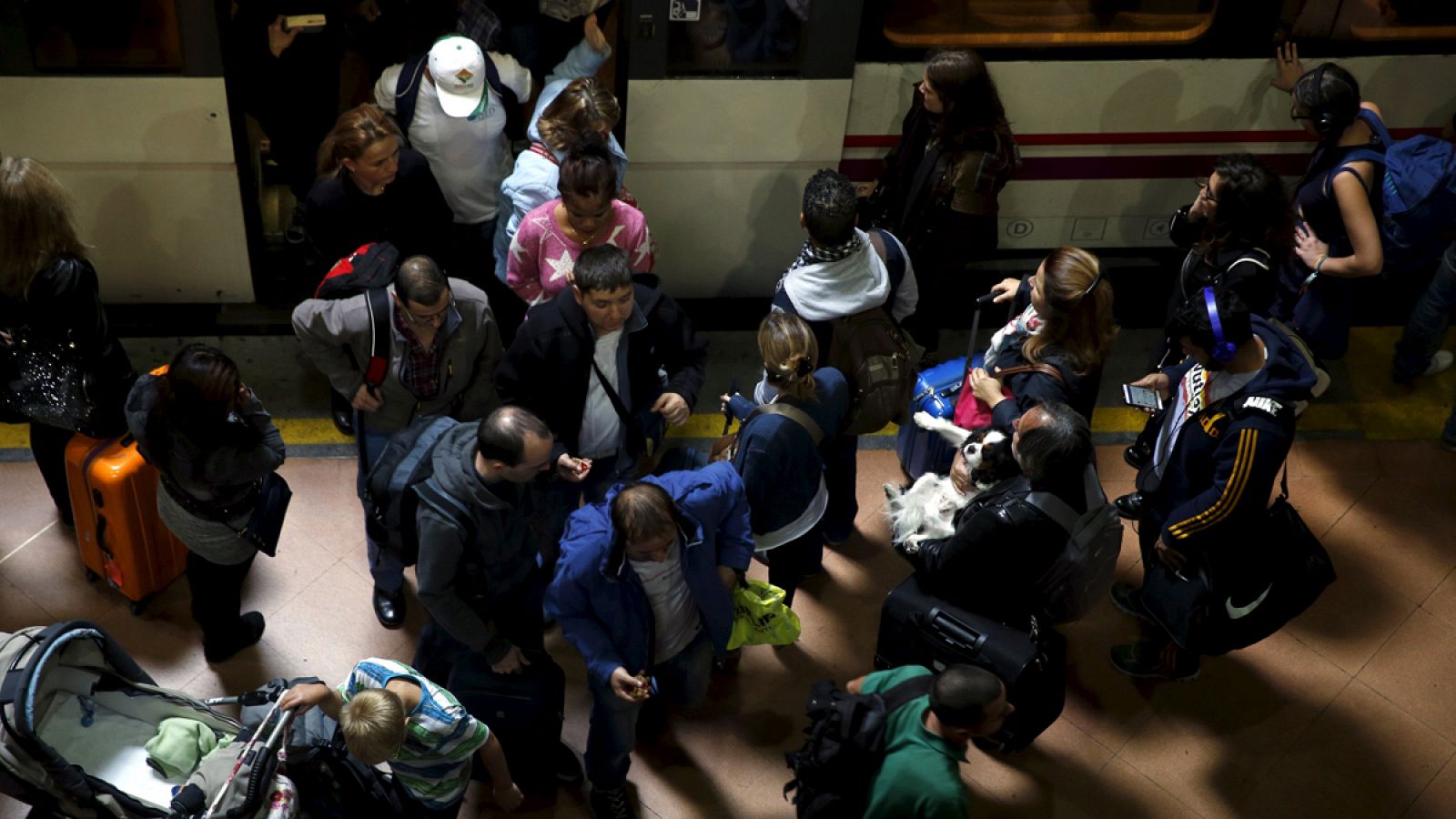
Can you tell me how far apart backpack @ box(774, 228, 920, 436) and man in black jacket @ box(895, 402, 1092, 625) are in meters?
0.42

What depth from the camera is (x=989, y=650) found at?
4.05 meters

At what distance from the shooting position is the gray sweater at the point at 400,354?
428 cm

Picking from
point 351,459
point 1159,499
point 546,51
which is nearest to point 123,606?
point 351,459

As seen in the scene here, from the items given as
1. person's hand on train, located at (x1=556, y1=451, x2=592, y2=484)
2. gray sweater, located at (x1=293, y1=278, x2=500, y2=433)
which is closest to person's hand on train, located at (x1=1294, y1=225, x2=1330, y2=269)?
person's hand on train, located at (x1=556, y1=451, x2=592, y2=484)

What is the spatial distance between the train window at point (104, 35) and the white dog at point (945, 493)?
3.52m

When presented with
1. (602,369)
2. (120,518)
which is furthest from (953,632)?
(120,518)

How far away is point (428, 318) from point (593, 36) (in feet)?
6.24

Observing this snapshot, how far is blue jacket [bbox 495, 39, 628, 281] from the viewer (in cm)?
486

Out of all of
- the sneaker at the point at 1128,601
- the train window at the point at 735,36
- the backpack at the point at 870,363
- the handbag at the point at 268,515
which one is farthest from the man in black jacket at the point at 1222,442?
the handbag at the point at 268,515

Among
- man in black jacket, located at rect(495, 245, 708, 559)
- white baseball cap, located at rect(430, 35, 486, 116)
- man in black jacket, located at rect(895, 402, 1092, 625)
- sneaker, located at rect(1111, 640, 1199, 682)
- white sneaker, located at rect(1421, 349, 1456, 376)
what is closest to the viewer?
man in black jacket, located at rect(895, 402, 1092, 625)

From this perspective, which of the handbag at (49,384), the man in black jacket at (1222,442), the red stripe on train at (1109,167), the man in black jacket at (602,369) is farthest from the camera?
the red stripe on train at (1109,167)

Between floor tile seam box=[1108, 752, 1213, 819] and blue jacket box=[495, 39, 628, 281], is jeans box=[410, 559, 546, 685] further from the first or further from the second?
floor tile seam box=[1108, 752, 1213, 819]

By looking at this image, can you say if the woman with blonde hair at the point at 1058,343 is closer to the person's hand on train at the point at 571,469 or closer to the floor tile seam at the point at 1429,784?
the person's hand on train at the point at 571,469

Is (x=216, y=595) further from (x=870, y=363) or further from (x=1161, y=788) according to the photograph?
(x=1161, y=788)
